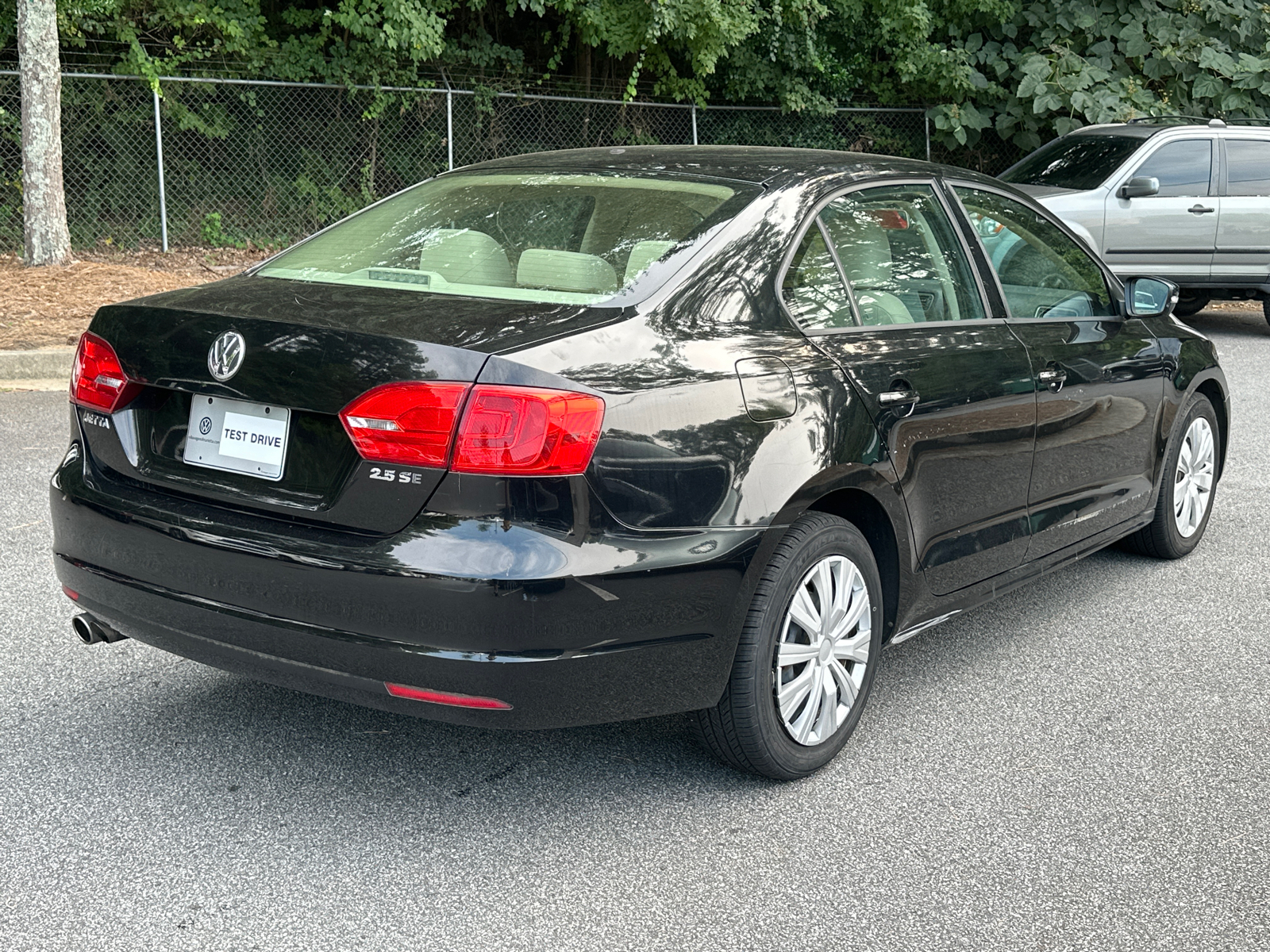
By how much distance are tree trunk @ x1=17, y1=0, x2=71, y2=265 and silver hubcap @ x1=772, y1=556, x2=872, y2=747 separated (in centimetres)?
1054

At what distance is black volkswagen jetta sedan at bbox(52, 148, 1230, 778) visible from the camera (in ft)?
9.57

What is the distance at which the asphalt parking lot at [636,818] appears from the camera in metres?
2.86

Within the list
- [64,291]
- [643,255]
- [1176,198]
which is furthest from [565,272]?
[1176,198]

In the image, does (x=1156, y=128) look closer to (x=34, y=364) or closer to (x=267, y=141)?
(x=267, y=141)

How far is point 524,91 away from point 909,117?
585 centimetres

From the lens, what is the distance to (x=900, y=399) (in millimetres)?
3760

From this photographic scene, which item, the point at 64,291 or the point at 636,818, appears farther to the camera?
the point at 64,291

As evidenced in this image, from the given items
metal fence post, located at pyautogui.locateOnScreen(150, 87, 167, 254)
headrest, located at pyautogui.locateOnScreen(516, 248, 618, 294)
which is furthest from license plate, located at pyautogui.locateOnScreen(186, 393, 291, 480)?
metal fence post, located at pyautogui.locateOnScreen(150, 87, 167, 254)

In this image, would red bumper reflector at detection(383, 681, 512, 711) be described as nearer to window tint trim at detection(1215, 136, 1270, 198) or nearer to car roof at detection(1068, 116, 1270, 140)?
car roof at detection(1068, 116, 1270, 140)

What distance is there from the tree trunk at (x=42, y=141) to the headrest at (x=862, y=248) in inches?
400

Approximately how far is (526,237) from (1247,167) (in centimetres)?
1175

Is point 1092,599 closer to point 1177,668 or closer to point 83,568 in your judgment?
point 1177,668

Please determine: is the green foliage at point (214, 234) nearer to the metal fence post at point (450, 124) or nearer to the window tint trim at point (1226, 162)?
the metal fence post at point (450, 124)

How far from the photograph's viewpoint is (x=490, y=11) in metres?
18.8
